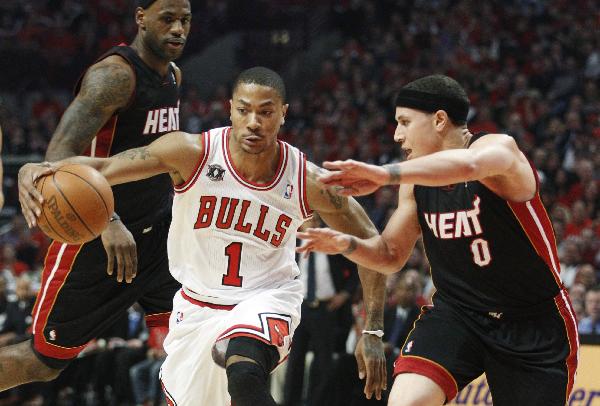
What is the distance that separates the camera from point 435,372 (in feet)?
14.7

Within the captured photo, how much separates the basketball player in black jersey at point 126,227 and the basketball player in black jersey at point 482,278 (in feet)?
5.23

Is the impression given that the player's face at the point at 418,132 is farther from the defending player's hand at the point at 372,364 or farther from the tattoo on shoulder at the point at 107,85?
the tattoo on shoulder at the point at 107,85

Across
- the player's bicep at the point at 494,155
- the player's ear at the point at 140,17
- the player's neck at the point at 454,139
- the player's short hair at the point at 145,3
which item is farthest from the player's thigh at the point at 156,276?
the player's bicep at the point at 494,155

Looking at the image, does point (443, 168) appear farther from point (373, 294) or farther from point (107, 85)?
point (107, 85)

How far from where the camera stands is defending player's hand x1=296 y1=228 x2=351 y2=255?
13.3ft

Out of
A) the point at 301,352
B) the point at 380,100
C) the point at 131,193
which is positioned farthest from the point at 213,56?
the point at 131,193

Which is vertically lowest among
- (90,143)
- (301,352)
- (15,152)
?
(301,352)

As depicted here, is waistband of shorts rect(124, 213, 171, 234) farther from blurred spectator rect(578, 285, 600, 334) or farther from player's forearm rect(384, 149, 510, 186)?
blurred spectator rect(578, 285, 600, 334)

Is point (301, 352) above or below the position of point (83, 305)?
below

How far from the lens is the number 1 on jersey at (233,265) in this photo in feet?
15.8

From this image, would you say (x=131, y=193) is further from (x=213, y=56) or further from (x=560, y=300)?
(x=213, y=56)

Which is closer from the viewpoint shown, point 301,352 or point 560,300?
point 560,300

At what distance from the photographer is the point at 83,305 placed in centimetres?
562

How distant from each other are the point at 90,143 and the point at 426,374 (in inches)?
86.9
